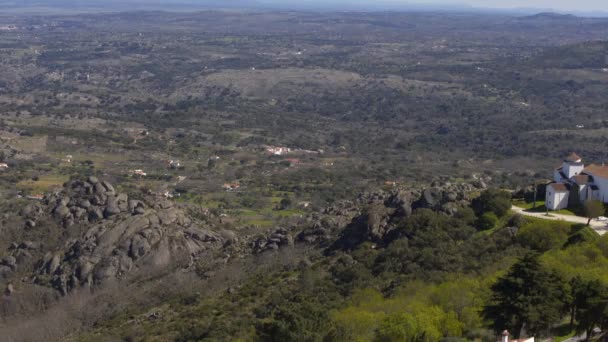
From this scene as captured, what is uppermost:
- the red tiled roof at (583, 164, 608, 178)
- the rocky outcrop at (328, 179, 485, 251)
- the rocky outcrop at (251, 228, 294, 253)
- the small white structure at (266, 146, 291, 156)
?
the red tiled roof at (583, 164, 608, 178)

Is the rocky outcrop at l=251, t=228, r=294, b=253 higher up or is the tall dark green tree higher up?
the tall dark green tree

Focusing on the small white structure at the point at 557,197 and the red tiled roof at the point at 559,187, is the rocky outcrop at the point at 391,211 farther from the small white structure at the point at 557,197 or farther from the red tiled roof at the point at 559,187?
the red tiled roof at the point at 559,187

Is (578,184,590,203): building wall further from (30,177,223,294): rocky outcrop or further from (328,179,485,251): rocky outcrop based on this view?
(30,177,223,294): rocky outcrop

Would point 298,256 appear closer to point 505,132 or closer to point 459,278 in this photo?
point 459,278

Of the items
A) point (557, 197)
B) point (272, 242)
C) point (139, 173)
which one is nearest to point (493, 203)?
point (557, 197)

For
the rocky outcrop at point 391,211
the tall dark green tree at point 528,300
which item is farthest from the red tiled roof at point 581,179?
the tall dark green tree at point 528,300

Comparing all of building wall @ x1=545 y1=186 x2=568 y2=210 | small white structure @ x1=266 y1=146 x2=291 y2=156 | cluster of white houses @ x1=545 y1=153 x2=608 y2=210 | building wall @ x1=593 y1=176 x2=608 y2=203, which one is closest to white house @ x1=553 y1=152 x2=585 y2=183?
cluster of white houses @ x1=545 y1=153 x2=608 y2=210

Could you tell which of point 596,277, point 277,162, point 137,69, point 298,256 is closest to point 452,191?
point 298,256
